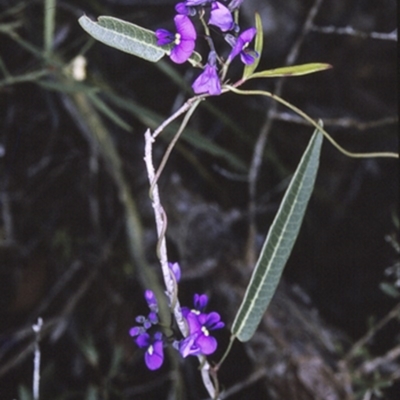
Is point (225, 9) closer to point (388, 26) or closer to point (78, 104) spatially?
point (78, 104)

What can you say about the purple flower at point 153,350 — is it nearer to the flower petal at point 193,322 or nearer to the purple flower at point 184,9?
the flower petal at point 193,322

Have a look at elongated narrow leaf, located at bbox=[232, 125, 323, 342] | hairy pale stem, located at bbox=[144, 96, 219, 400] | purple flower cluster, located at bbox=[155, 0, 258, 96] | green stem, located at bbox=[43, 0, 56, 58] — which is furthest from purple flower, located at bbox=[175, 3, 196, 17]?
green stem, located at bbox=[43, 0, 56, 58]

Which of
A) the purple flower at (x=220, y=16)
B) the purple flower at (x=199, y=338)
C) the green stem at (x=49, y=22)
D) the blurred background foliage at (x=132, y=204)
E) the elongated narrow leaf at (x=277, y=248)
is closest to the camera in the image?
the purple flower at (x=220, y=16)

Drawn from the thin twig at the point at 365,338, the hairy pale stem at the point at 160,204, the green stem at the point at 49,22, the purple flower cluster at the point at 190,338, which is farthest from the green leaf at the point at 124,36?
the thin twig at the point at 365,338

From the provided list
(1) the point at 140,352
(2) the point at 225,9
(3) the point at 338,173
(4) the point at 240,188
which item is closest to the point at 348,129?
(3) the point at 338,173

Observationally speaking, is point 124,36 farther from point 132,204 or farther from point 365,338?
point 132,204

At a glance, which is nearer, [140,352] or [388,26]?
[140,352]

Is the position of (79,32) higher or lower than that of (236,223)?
higher
